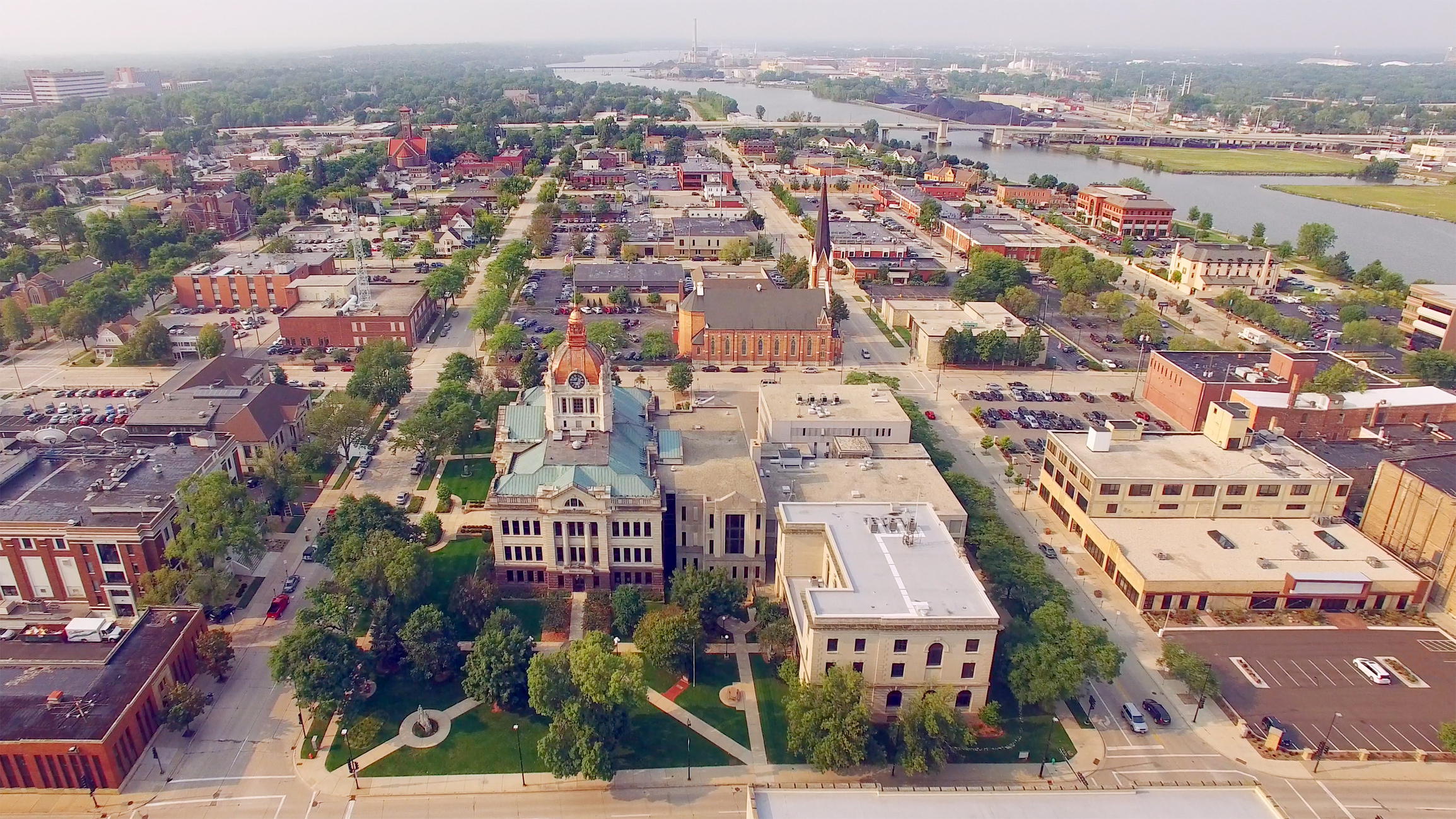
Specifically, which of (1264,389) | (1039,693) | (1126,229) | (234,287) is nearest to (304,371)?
(234,287)

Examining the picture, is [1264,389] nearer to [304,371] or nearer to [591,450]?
[591,450]

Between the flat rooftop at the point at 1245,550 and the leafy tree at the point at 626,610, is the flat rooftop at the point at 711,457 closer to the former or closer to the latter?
the leafy tree at the point at 626,610

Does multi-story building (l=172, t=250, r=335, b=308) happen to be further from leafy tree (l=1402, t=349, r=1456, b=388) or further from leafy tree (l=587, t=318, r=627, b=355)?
leafy tree (l=1402, t=349, r=1456, b=388)

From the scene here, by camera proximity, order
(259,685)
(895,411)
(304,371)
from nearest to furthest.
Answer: (259,685) < (895,411) < (304,371)

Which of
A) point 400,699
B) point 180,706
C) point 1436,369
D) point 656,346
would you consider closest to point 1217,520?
point 1436,369

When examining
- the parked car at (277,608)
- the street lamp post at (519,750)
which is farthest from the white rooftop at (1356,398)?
the parked car at (277,608)

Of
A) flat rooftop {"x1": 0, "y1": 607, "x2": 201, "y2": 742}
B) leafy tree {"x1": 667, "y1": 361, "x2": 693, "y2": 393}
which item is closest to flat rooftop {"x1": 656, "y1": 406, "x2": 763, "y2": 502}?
leafy tree {"x1": 667, "y1": 361, "x2": 693, "y2": 393}
